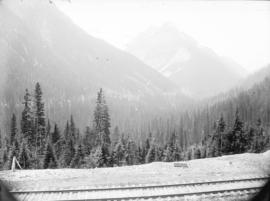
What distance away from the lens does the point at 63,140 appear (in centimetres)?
1114

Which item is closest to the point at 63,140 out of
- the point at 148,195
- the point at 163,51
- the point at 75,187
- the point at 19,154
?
the point at 19,154

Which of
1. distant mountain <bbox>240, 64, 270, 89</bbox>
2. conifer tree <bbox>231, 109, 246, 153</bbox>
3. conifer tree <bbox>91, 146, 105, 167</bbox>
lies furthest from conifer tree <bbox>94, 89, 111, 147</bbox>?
distant mountain <bbox>240, 64, 270, 89</bbox>

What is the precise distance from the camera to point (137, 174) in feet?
16.3

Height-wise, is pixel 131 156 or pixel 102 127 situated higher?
pixel 102 127

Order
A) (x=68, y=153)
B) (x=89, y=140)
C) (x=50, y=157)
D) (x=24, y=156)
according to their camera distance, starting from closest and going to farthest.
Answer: (x=24, y=156) → (x=89, y=140) → (x=50, y=157) → (x=68, y=153)

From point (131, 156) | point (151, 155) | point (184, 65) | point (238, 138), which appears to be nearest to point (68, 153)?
point (131, 156)

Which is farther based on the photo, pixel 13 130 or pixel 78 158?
pixel 78 158

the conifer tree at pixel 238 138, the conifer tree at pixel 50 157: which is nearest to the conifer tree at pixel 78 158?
the conifer tree at pixel 50 157

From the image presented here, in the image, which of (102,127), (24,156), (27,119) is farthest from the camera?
(102,127)

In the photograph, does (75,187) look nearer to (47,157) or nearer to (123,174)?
(123,174)

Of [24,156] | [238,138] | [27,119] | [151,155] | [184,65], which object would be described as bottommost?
[151,155]

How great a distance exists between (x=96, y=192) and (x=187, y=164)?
260 cm

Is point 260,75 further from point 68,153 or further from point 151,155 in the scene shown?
point 68,153

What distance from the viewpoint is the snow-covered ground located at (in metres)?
4.39
